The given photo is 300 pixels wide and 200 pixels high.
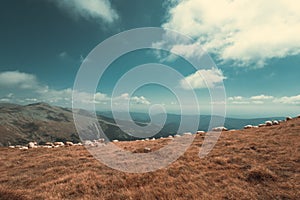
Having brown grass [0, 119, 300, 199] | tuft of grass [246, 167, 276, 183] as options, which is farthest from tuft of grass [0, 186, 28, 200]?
tuft of grass [246, 167, 276, 183]

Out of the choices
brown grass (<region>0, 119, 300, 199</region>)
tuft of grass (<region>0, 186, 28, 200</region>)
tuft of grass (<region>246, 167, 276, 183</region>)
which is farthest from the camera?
Answer: tuft of grass (<region>246, 167, 276, 183</region>)

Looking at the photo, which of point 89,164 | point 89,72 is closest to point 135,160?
point 89,164

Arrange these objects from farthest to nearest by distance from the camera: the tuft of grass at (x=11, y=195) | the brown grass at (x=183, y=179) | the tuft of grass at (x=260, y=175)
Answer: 1. the tuft of grass at (x=260, y=175)
2. the brown grass at (x=183, y=179)
3. the tuft of grass at (x=11, y=195)

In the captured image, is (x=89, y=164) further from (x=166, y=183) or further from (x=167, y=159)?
(x=166, y=183)

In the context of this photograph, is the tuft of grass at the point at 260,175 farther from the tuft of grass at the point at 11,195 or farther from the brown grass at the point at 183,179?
the tuft of grass at the point at 11,195

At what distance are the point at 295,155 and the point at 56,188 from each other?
16.4m

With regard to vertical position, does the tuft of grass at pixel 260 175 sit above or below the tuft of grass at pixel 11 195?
above

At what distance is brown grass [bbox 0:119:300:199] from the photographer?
9.76 meters

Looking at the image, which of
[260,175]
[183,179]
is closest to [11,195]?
[183,179]

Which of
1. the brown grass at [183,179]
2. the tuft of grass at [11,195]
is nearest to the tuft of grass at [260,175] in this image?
the brown grass at [183,179]

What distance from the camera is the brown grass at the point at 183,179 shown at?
976 cm

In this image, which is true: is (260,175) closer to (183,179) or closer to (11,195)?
(183,179)

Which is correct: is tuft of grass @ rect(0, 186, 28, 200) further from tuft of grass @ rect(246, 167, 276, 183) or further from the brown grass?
tuft of grass @ rect(246, 167, 276, 183)

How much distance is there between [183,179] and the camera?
1178 cm
